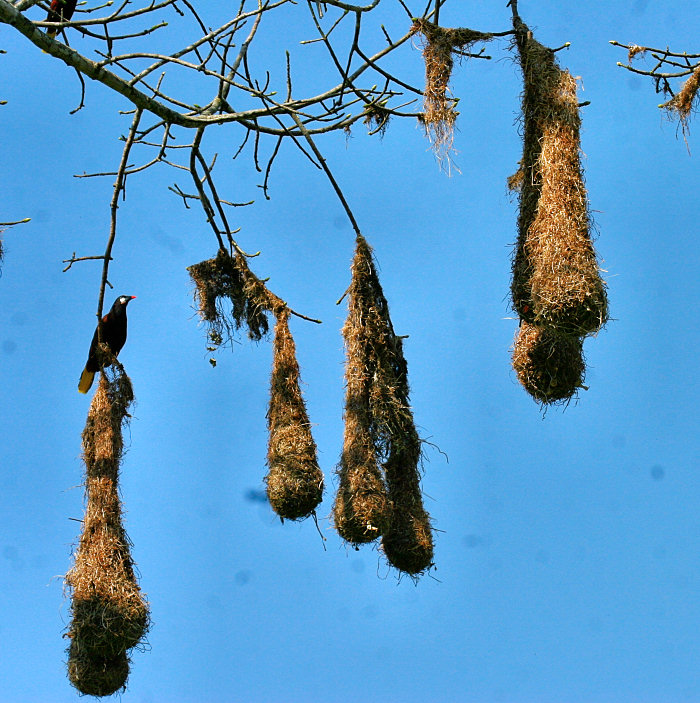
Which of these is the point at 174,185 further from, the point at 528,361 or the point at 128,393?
the point at 528,361

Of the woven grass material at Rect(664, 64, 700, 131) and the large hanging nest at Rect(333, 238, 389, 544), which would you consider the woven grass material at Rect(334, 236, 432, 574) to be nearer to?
the large hanging nest at Rect(333, 238, 389, 544)

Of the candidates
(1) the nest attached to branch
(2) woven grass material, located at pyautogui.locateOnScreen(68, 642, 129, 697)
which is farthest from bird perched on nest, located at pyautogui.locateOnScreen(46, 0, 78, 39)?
(2) woven grass material, located at pyautogui.locateOnScreen(68, 642, 129, 697)

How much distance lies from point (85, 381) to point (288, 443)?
141 centimetres

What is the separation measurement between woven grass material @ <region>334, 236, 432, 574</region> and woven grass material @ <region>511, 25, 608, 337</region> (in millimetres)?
555

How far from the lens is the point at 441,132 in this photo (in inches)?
148

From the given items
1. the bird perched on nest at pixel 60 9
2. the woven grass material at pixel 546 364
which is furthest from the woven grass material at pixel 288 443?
the bird perched on nest at pixel 60 9

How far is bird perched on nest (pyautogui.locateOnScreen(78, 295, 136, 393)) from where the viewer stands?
4.17 meters

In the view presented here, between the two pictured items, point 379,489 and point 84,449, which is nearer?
point 379,489

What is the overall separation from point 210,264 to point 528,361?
139 cm

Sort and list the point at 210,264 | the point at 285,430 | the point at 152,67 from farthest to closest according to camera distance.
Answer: the point at 210,264 < the point at 285,430 < the point at 152,67

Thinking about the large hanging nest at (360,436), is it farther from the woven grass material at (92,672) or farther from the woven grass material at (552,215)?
the woven grass material at (92,672)

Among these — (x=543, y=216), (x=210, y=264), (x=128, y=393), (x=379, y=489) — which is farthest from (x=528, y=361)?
(x=128, y=393)

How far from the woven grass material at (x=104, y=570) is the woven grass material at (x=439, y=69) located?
5.09ft

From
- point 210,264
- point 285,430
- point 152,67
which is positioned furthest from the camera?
point 210,264
